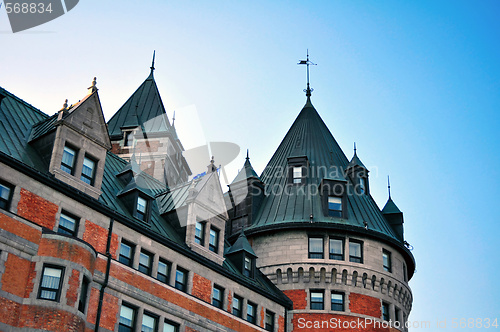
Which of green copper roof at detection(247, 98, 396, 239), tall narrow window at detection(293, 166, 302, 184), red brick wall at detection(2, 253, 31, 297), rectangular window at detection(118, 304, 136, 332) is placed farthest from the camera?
tall narrow window at detection(293, 166, 302, 184)

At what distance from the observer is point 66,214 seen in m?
30.2

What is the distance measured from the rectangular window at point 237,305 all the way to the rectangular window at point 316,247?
267 inches

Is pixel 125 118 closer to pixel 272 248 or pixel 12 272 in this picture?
pixel 272 248

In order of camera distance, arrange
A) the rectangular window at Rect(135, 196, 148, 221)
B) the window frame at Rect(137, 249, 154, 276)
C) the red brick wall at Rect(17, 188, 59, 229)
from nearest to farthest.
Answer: the red brick wall at Rect(17, 188, 59, 229), the window frame at Rect(137, 249, 154, 276), the rectangular window at Rect(135, 196, 148, 221)


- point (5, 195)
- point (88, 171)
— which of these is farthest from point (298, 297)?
point (5, 195)

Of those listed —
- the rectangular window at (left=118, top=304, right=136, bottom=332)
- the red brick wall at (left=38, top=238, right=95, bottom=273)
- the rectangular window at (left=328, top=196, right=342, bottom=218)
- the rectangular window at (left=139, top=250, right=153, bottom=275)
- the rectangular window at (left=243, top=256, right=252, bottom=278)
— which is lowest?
the rectangular window at (left=118, top=304, right=136, bottom=332)

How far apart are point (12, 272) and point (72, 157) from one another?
6.70 m

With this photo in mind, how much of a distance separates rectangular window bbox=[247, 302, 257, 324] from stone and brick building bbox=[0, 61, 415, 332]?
78 mm

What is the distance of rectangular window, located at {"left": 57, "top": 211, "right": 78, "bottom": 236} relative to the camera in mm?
29791

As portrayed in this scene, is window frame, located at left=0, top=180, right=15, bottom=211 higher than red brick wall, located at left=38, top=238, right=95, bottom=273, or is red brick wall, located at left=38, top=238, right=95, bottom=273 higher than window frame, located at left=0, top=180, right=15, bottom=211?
window frame, located at left=0, top=180, right=15, bottom=211

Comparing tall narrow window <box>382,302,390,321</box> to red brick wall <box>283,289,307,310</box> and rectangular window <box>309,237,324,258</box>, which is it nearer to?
rectangular window <box>309,237,324,258</box>

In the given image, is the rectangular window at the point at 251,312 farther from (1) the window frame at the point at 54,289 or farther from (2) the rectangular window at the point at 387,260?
(1) the window frame at the point at 54,289

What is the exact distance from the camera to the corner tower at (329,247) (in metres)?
41.9

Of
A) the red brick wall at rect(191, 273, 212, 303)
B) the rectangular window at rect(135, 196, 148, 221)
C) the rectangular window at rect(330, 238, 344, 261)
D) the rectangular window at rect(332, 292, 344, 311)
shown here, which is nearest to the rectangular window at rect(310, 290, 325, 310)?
the rectangular window at rect(332, 292, 344, 311)
